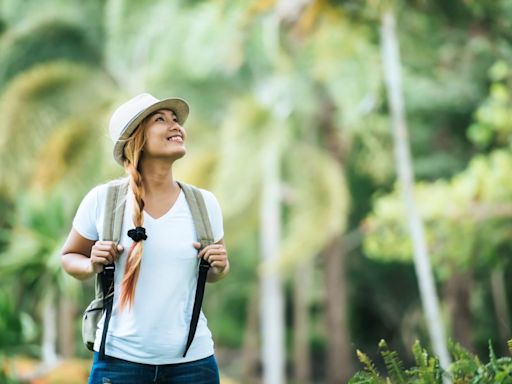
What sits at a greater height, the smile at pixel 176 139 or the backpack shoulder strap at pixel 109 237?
the smile at pixel 176 139

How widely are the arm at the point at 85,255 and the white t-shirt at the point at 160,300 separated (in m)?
0.08

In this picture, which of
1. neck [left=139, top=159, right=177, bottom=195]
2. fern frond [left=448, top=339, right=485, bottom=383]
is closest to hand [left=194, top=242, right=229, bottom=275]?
neck [left=139, top=159, right=177, bottom=195]

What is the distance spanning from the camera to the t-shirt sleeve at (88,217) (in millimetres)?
3533

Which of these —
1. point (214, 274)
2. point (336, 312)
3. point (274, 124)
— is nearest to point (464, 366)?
point (214, 274)

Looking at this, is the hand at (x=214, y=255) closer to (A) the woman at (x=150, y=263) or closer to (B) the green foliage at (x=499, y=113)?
(A) the woman at (x=150, y=263)

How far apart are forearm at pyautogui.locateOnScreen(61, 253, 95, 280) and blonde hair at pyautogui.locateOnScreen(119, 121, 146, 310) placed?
14cm

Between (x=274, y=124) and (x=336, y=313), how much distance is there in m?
9.01

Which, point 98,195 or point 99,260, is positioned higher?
point 98,195

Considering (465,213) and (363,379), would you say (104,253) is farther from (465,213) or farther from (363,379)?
(465,213)

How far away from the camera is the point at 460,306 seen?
76.7 feet

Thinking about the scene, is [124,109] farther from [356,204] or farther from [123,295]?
[356,204]

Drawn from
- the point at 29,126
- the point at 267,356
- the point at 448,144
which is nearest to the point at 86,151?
the point at 29,126

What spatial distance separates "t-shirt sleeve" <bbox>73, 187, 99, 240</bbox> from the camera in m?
3.53

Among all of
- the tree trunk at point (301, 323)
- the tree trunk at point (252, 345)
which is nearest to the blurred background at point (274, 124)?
the tree trunk at point (301, 323)
